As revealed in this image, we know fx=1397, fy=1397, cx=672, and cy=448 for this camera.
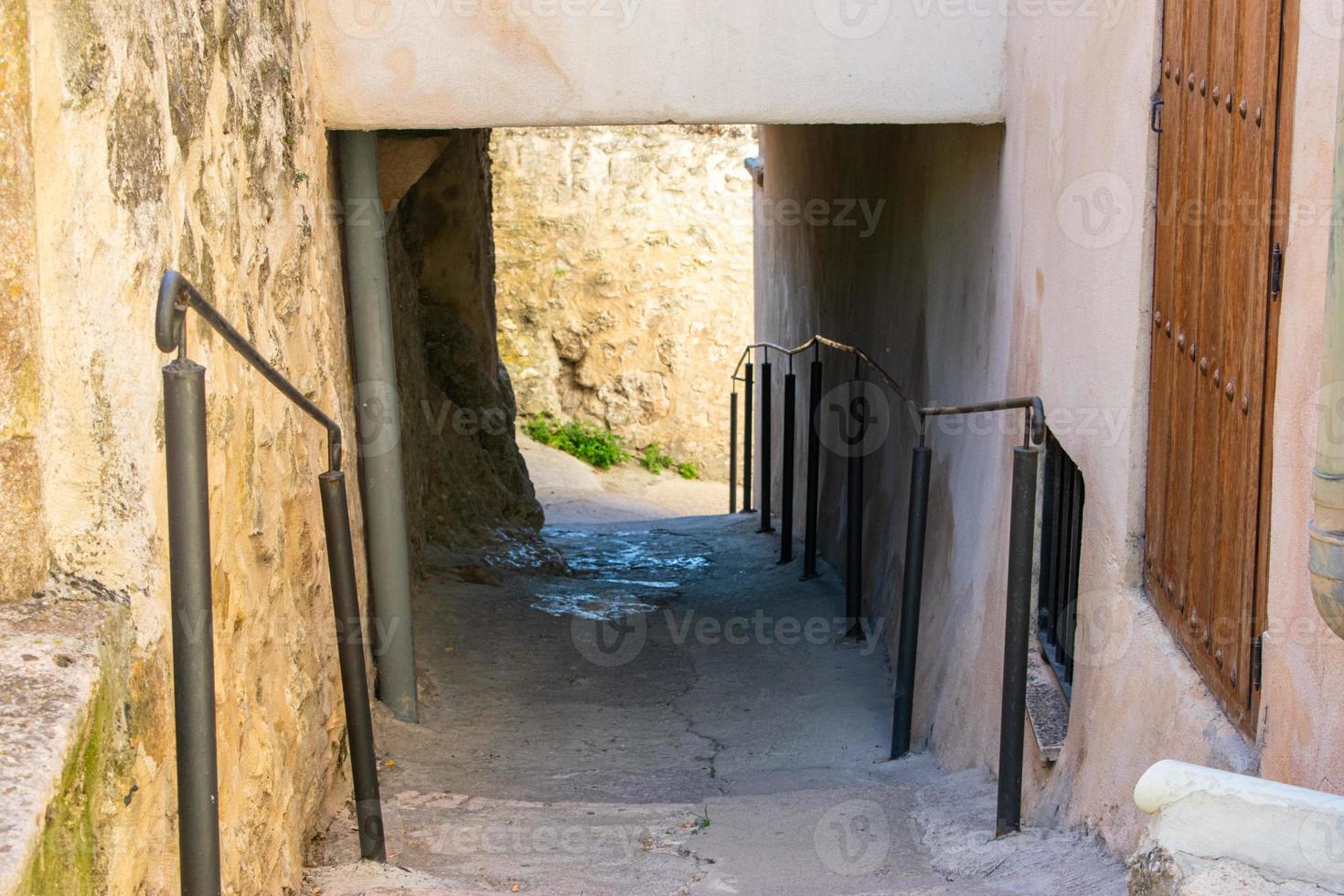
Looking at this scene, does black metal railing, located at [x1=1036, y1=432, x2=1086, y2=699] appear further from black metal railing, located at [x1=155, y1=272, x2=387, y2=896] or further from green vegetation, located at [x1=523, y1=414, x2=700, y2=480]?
green vegetation, located at [x1=523, y1=414, x2=700, y2=480]

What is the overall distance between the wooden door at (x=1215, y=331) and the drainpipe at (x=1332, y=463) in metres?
0.54

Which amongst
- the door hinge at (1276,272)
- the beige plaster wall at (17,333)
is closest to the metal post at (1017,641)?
the door hinge at (1276,272)

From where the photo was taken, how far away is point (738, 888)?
3637 mm

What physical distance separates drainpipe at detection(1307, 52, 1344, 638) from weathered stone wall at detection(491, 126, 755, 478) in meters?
16.4

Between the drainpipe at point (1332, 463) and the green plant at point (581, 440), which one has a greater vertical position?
the drainpipe at point (1332, 463)

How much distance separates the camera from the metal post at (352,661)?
3.36 m

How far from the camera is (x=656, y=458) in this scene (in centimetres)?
1827

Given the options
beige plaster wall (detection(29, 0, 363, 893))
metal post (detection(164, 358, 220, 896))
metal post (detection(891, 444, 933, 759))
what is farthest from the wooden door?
beige plaster wall (detection(29, 0, 363, 893))

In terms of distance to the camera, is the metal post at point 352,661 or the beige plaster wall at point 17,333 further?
Answer: the metal post at point 352,661

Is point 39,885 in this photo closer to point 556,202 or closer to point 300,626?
point 300,626

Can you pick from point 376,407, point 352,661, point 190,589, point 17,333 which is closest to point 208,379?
point 17,333

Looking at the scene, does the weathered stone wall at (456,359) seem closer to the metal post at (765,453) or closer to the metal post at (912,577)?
the metal post at (765,453)

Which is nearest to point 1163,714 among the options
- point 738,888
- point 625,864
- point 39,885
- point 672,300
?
point 738,888

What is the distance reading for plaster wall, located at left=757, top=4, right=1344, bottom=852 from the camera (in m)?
2.25
